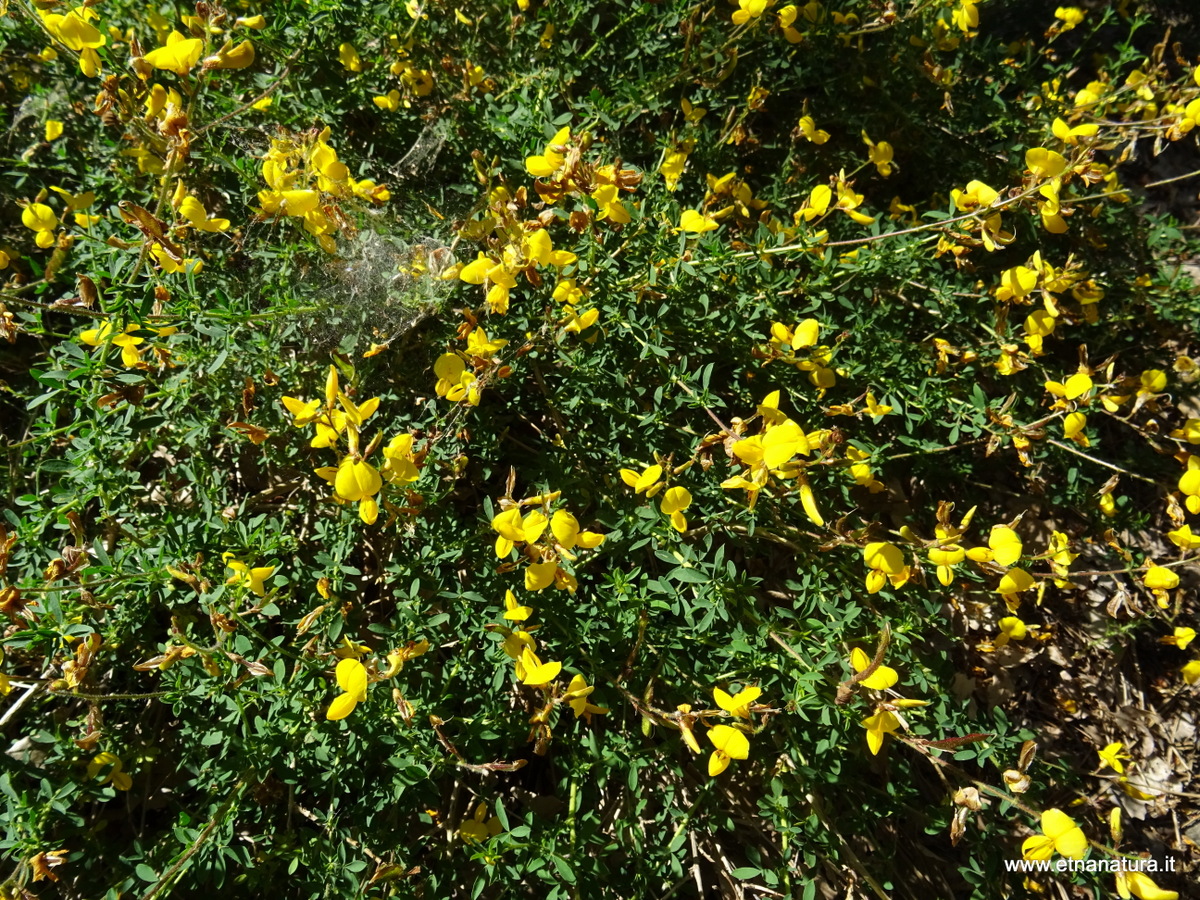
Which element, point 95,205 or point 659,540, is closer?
point 659,540

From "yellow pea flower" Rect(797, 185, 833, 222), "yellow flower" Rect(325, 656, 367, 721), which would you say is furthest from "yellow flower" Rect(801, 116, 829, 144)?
"yellow flower" Rect(325, 656, 367, 721)

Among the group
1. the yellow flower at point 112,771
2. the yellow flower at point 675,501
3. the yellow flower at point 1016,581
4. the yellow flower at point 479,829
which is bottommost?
the yellow flower at point 479,829

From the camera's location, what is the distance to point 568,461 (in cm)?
274

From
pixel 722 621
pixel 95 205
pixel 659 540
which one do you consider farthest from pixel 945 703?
pixel 95 205

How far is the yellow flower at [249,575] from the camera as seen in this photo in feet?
6.86

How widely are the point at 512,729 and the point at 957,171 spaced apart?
10.1ft

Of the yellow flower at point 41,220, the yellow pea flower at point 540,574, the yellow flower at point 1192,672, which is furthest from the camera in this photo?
the yellow flower at point 1192,672

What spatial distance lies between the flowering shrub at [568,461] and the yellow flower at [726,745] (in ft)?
0.07

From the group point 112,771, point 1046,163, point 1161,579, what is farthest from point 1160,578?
point 112,771

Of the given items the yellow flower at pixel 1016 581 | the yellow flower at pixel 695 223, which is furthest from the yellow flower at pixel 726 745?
the yellow flower at pixel 695 223

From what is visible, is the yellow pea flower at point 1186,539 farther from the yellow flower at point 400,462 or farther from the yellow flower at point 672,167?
the yellow flower at point 400,462

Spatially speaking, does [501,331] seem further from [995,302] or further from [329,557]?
[995,302]

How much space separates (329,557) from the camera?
94.8 inches

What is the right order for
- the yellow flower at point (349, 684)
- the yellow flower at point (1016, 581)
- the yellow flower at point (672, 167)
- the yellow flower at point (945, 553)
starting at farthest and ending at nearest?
the yellow flower at point (672, 167), the yellow flower at point (1016, 581), the yellow flower at point (945, 553), the yellow flower at point (349, 684)
